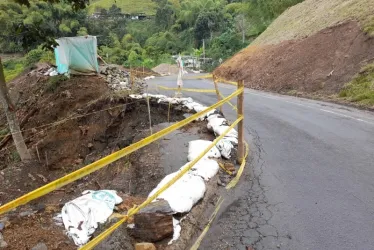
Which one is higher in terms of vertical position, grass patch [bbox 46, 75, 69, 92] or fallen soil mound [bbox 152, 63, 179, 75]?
grass patch [bbox 46, 75, 69, 92]

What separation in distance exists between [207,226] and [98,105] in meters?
10.1

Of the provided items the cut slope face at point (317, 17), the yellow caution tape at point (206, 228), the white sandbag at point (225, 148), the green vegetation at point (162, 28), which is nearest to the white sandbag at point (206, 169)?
the yellow caution tape at point (206, 228)

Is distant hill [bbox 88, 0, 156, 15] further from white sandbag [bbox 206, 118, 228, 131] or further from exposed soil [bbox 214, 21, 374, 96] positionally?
white sandbag [bbox 206, 118, 228, 131]

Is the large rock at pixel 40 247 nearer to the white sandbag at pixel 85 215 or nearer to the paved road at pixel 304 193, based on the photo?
the white sandbag at pixel 85 215

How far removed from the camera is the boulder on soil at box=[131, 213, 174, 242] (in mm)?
3568

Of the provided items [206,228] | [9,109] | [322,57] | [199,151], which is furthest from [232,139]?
[322,57]

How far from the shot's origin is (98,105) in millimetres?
13289

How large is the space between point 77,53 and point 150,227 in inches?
561

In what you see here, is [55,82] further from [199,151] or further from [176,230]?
[176,230]

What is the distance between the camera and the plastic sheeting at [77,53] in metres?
16.1

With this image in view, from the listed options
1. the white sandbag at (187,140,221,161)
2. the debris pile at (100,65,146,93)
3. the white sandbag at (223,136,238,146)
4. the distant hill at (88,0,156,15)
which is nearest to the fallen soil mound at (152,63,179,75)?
the debris pile at (100,65,146,93)

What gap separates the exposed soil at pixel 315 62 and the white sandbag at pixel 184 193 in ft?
37.7

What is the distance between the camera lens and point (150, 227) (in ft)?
11.7

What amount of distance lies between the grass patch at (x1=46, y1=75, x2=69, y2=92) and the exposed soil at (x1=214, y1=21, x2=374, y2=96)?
34.3ft
